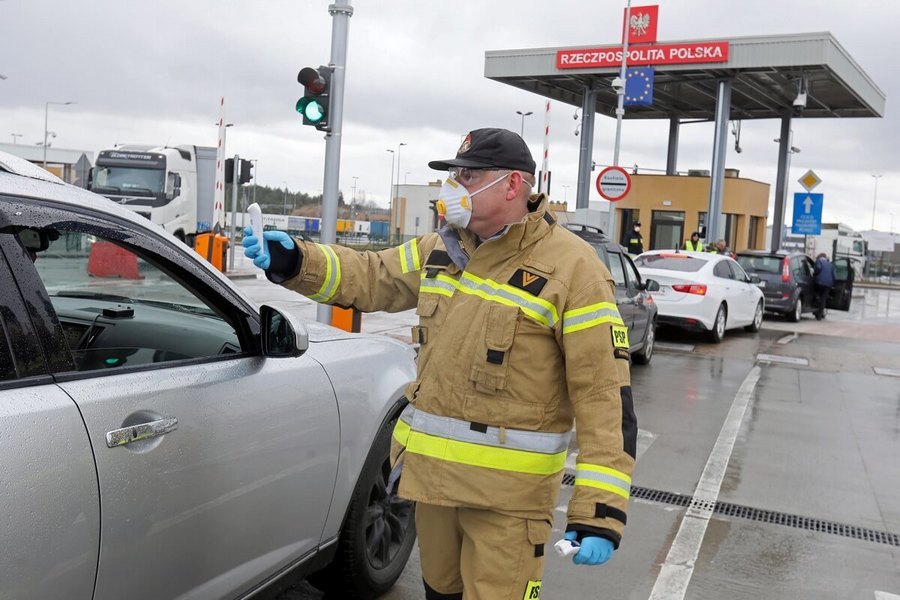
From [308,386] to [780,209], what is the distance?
103ft

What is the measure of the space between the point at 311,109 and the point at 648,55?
1924 cm

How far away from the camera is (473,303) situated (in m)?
2.49

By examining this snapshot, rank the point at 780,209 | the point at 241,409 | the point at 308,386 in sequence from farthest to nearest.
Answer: the point at 780,209 → the point at 308,386 → the point at 241,409

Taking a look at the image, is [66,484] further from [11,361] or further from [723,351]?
[723,351]

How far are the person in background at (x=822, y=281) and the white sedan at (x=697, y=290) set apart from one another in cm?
611

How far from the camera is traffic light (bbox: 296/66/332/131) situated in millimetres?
8328

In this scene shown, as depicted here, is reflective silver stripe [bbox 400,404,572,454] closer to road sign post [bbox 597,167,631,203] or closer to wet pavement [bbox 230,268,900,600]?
wet pavement [bbox 230,268,900,600]

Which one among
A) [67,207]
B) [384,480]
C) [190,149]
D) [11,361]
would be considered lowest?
[384,480]

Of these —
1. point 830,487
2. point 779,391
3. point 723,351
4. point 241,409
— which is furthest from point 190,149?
point 241,409

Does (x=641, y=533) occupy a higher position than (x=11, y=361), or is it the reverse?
(x=11, y=361)

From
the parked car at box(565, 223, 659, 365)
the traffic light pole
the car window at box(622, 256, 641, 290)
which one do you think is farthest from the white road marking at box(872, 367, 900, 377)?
the traffic light pole

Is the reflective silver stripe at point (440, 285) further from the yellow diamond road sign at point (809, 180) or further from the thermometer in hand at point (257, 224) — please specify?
the yellow diamond road sign at point (809, 180)

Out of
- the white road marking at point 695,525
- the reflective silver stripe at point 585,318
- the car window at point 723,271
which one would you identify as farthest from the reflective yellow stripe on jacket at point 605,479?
the car window at point 723,271

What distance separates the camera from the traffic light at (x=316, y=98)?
8.33 meters
